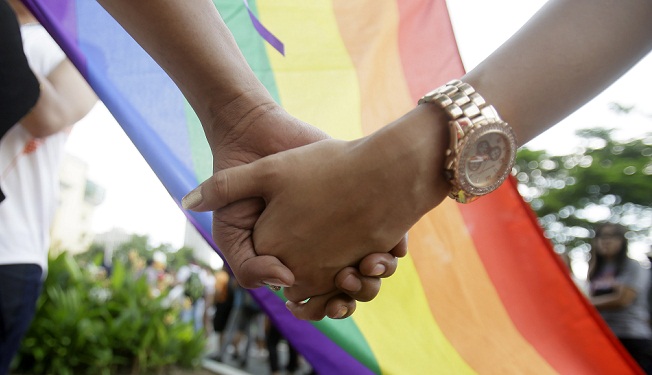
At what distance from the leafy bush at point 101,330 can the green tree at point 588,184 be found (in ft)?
81.0

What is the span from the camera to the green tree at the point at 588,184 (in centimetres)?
2602

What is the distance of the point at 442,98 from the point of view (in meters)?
1.05

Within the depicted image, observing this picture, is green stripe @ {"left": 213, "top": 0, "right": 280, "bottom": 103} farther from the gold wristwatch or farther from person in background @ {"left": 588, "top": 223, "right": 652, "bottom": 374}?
person in background @ {"left": 588, "top": 223, "right": 652, "bottom": 374}

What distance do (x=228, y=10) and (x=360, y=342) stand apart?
1012mm

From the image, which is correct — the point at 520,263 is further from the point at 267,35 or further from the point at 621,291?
the point at 621,291

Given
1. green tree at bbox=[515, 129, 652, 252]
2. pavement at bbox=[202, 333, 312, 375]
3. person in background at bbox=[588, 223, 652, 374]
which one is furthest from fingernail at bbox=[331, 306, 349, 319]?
green tree at bbox=[515, 129, 652, 252]

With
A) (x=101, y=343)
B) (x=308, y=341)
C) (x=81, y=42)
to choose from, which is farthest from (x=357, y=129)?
(x=101, y=343)

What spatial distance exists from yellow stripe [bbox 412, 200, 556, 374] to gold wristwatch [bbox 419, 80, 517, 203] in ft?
1.58

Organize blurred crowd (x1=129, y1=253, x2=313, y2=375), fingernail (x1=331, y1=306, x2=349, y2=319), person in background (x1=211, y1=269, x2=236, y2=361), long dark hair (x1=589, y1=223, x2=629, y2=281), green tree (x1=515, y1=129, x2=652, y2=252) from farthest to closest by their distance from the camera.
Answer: green tree (x1=515, y1=129, x2=652, y2=252) < person in background (x1=211, y1=269, x2=236, y2=361) < blurred crowd (x1=129, y1=253, x2=313, y2=375) < long dark hair (x1=589, y1=223, x2=629, y2=281) < fingernail (x1=331, y1=306, x2=349, y2=319)

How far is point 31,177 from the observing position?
5.95 ft

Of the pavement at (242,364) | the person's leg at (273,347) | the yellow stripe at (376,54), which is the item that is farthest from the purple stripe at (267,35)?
the pavement at (242,364)

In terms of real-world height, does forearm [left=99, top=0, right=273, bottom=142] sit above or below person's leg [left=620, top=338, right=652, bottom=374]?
above

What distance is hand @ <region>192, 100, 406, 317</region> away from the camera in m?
1.08

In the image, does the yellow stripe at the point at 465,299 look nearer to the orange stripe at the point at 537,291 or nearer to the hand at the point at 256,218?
the orange stripe at the point at 537,291
